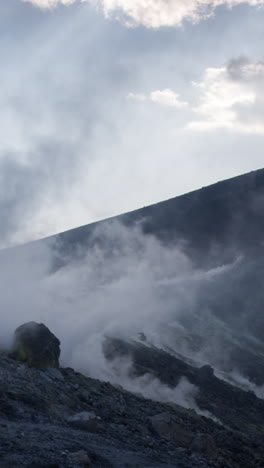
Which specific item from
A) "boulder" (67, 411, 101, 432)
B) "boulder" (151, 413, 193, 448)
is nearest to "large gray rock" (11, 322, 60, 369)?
"boulder" (151, 413, 193, 448)

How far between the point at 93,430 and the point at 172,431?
121 inches

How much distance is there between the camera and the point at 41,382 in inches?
682

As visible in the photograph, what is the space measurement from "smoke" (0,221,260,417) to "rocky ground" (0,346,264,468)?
216 inches

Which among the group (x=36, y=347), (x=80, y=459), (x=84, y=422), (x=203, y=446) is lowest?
(x=203, y=446)

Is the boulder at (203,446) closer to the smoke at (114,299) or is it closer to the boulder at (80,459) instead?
the boulder at (80,459)

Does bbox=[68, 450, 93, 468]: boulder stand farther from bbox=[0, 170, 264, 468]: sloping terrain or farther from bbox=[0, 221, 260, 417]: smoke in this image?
bbox=[0, 221, 260, 417]: smoke

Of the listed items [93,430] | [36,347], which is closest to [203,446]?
[93,430]

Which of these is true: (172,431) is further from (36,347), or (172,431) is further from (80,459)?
(36,347)

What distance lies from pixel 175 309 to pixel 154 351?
44.4 feet

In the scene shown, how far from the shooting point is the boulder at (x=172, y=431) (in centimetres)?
1591

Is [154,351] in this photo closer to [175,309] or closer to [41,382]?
[175,309]

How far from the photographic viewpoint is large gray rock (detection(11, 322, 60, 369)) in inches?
798

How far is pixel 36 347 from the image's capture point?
67.9ft

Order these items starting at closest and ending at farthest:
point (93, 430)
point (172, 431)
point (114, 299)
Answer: point (93, 430)
point (172, 431)
point (114, 299)
